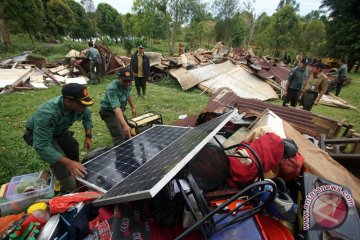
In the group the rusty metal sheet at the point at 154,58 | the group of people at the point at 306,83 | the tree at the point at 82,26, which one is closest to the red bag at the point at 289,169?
the group of people at the point at 306,83

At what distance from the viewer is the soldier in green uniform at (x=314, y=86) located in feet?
22.5

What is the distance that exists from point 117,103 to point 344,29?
34903 millimetres

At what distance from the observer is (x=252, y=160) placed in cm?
204

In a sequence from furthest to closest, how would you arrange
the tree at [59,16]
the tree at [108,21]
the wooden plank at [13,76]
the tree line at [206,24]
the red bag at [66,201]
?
1. the tree at [108,21]
2. the tree at [59,16]
3. the tree line at [206,24]
4. the wooden plank at [13,76]
5. the red bag at [66,201]

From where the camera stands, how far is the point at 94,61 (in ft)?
35.1

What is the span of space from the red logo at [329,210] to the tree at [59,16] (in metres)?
34.5

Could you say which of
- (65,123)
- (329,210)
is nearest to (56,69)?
(65,123)

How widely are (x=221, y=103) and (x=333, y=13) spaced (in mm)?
34559

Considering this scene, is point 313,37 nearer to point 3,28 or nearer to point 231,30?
point 231,30

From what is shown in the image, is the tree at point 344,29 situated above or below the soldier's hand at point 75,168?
above

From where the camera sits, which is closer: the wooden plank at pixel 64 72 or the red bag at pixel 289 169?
the red bag at pixel 289 169

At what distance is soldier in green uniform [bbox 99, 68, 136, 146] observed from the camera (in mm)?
3659

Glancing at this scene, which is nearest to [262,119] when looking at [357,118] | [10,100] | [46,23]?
[357,118]

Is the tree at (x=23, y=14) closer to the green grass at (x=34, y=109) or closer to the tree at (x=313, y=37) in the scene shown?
the green grass at (x=34, y=109)
